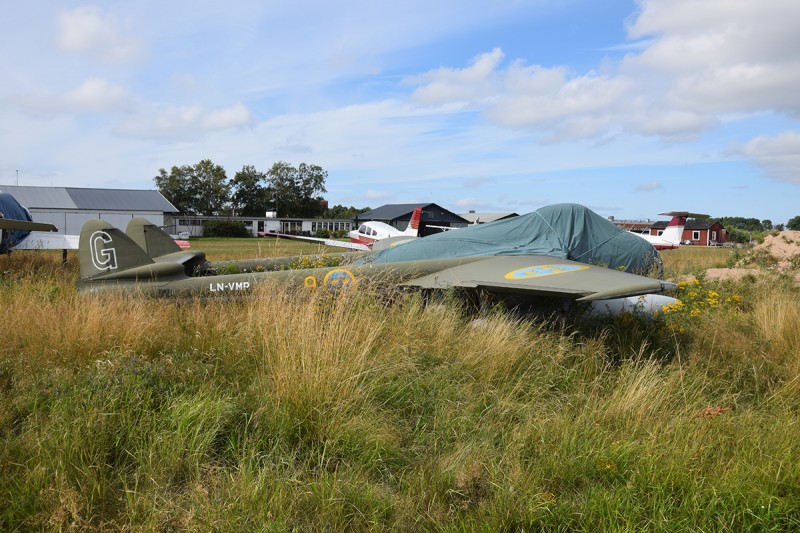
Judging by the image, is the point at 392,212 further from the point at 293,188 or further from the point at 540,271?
the point at 540,271

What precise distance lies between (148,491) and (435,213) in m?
74.9

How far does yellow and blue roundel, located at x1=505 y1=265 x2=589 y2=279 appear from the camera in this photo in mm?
6520

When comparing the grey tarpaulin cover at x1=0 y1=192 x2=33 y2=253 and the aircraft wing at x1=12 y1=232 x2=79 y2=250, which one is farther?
the aircraft wing at x1=12 y1=232 x2=79 y2=250

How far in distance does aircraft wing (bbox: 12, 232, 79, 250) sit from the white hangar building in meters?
41.5

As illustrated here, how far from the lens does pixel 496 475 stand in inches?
121

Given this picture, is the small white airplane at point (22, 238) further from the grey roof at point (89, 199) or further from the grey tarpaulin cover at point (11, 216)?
the grey roof at point (89, 199)

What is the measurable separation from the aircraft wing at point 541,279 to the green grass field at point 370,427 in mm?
589

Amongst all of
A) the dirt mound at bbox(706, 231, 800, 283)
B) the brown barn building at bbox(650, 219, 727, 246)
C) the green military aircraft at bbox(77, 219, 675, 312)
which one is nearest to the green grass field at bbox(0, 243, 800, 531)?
the green military aircraft at bbox(77, 219, 675, 312)

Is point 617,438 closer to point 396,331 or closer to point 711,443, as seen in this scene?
point 711,443

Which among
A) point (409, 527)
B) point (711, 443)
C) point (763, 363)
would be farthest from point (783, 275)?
point (409, 527)

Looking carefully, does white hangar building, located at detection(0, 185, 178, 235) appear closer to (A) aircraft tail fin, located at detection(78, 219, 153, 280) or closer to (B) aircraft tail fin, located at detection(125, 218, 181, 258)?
(B) aircraft tail fin, located at detection(125, 218, 181, 258)

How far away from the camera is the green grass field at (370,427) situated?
9.00ft

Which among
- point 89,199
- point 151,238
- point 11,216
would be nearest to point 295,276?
point 151,238

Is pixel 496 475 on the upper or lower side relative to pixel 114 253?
→ lower
